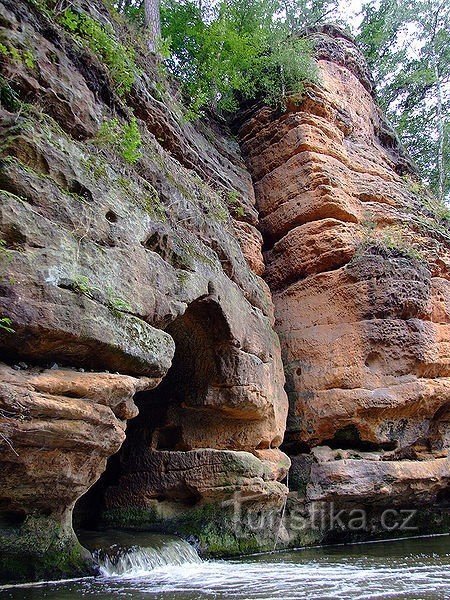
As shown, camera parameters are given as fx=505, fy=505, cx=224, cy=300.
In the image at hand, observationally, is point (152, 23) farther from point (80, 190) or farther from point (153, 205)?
point (80, 190)

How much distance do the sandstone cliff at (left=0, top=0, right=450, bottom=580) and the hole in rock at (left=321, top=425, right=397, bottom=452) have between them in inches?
1.4

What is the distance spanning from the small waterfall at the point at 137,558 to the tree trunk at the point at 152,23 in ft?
30.4

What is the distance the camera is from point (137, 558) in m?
6.04

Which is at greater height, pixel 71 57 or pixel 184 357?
pixel 71 57

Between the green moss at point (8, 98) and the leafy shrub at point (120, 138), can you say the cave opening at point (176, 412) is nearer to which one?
the leafy shrub at point (120, 138)

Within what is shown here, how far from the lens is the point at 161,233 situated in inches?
261

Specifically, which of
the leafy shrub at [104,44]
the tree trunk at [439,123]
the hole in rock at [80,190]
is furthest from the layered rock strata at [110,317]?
the tree trunk at [439,123]

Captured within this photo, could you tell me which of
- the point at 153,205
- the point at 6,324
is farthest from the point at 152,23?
the point at 6,324

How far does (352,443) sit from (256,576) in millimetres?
4360

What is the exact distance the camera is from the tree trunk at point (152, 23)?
10586 mm

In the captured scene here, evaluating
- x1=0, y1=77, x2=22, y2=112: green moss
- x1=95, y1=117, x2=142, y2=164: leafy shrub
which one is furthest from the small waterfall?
x1=0, y1=77, x2=22, y2=112: green moss

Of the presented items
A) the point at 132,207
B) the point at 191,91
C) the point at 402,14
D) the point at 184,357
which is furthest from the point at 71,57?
the point at 402,14

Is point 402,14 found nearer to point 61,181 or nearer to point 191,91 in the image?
point 191,91

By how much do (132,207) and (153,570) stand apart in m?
4.39
